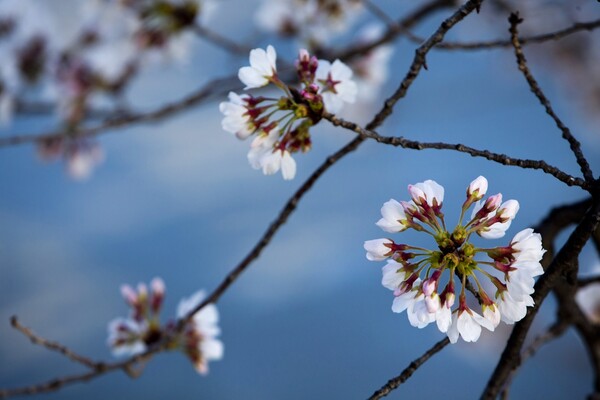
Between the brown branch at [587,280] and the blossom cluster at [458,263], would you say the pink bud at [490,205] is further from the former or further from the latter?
the brown branch at [587,280]

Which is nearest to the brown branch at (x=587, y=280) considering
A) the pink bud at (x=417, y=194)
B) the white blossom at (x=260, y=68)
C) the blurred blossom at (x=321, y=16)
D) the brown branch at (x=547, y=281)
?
the brown branch at (x=547, y=281)

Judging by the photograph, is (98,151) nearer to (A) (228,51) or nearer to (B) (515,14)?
(A) (228,51)

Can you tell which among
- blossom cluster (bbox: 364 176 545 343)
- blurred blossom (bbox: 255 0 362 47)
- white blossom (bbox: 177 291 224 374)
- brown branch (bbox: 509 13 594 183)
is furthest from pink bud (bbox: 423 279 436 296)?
blurred blossom (bbox: 255 0 362 47)

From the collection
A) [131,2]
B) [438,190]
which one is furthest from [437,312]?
[131,2]

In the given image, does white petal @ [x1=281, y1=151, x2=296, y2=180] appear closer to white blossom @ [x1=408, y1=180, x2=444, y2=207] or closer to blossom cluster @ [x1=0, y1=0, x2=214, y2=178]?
white blossom @ [x1=408, y1=180, x2=444, y2=207]

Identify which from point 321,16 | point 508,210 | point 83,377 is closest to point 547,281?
point 508,210

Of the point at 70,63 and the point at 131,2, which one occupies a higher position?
the point at 70,63

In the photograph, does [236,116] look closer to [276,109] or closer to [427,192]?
[276,109]
